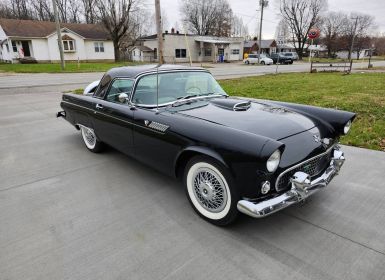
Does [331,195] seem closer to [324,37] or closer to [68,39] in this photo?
[68,39]

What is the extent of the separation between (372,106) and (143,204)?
6.99 meters

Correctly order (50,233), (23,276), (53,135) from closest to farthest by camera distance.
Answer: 1. (23,276)
2. (50,233)
3. (53,135)

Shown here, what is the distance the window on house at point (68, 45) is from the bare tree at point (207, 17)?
32.5m

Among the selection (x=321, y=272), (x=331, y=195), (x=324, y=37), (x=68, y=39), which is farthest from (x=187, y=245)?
(x=324, y=37)

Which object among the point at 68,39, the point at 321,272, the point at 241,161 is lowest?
the point at 321,272

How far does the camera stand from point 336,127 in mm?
3314

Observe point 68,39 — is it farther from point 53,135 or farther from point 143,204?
point 143,204

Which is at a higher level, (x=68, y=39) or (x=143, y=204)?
(x=68, y=39)

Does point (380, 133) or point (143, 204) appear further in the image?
point (380, 133)

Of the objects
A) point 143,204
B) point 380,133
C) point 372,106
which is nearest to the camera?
Result: point 143,204

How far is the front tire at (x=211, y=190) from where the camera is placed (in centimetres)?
258

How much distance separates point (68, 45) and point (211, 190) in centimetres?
3919

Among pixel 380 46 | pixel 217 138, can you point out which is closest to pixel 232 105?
pixel 217 138

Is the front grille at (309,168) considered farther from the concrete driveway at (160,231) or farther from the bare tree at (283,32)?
the bare tree at (283,32)
